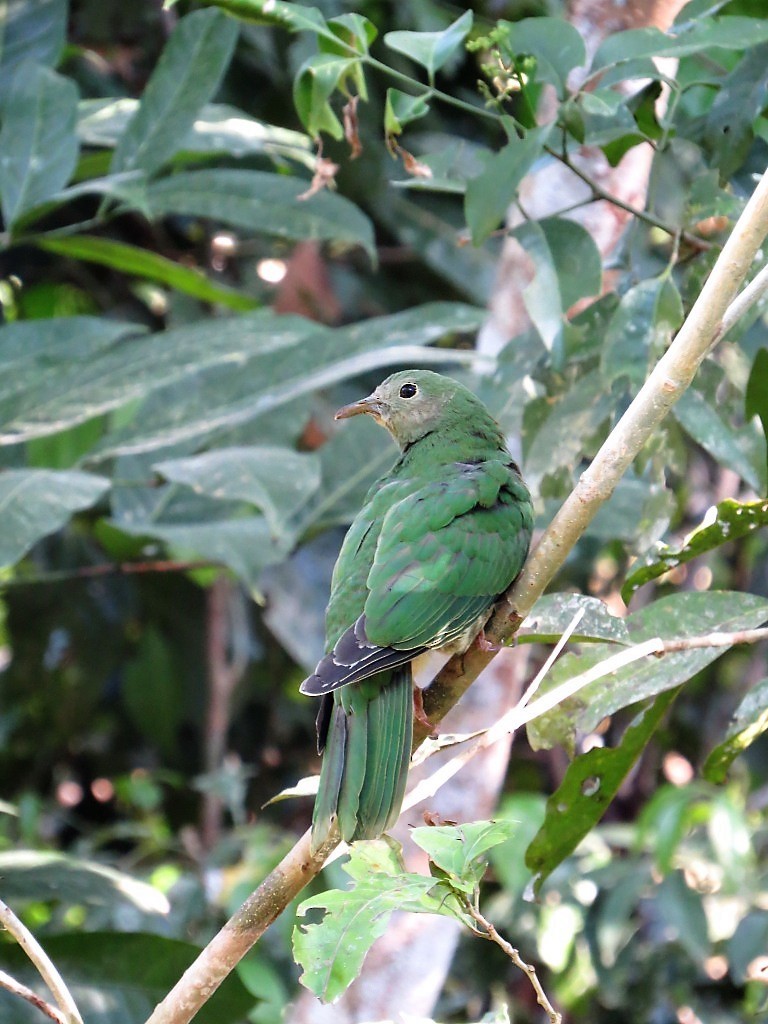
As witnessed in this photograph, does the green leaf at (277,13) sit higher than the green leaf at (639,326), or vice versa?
the green leaf at (277,13)

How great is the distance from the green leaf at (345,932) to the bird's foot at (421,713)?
2.32ft

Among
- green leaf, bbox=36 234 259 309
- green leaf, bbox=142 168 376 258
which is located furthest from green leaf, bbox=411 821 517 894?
green leaf, bbox=36 234 259 309

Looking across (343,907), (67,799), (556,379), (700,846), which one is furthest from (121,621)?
(343,907)

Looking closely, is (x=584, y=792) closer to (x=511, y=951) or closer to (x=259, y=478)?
(x=511, y=951)

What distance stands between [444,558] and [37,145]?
2.04m

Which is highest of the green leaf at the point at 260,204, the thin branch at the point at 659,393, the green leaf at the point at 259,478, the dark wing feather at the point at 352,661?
the thin branch at the point at 659,393

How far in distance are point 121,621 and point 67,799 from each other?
64.1 inches

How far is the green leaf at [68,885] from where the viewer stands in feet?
10.1

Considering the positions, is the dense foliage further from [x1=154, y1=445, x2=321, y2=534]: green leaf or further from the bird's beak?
the bird's beak

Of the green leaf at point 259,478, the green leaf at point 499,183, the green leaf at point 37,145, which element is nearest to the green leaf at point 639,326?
the green leaf at point 499,183

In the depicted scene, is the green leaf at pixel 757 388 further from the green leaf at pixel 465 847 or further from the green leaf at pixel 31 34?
the green leaf at pixel 31 34

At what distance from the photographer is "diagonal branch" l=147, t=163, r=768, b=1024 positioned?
181cm

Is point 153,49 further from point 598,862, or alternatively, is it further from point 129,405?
point 598,862

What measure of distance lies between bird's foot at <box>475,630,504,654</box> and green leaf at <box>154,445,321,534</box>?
91cm
